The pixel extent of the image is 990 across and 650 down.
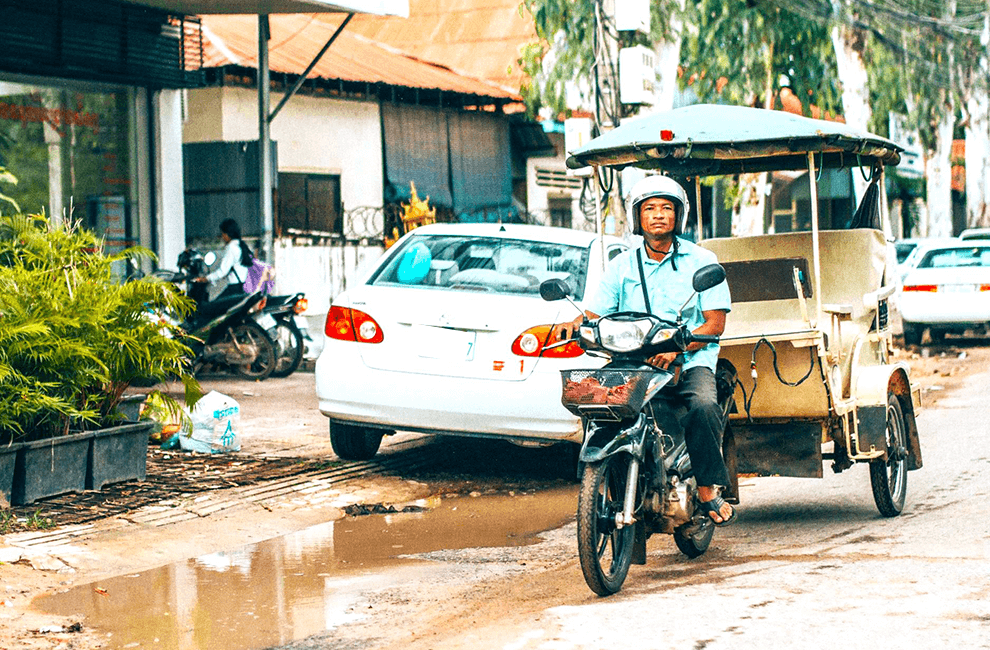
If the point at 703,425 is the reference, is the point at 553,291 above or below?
above

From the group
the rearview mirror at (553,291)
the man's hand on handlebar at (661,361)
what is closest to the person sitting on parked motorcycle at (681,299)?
the man's hand on handlebar at (661,361)

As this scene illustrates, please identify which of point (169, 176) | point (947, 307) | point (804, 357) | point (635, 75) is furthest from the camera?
point (947, 307)

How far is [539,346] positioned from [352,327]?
124 centimetres

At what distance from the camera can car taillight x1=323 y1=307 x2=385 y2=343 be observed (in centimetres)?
858

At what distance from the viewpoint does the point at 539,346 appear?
8336 mm

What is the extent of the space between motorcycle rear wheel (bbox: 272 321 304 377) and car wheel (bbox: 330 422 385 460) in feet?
16.2

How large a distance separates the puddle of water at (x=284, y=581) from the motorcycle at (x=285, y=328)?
621 centimetres

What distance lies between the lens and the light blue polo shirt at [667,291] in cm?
618

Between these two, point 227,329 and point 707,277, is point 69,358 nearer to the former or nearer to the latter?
point 707,277

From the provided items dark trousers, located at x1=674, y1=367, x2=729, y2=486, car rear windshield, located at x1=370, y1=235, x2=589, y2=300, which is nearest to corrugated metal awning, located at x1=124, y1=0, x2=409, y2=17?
car rear windshield, located at x1=370, y1=235, x2=589, y2=300

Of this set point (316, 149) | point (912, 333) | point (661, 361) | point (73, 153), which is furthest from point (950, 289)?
point (661, 361)

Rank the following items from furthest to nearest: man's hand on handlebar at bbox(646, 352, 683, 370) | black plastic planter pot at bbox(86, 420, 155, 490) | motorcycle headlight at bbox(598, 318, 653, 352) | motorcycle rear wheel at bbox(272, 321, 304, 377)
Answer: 1. motorcycle rear wheel at bbox(272, 321, 304, 377)
2. black plastic planter pot at bbox(86, 420, 155, 490)
3. man's hand on handlebar at bbox(646, 352, 683, 370)
4. motorcycle headlight at bbox(598, 318, 653, 352)

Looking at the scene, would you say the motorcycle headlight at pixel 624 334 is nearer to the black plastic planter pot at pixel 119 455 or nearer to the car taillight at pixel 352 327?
the car taillight at pixel 352 327

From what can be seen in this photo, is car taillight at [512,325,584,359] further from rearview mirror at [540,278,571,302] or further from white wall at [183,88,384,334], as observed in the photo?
white wall at [183,88,384,334]
